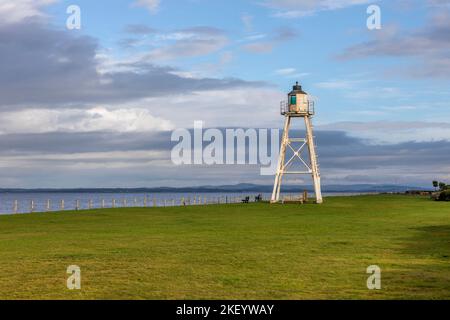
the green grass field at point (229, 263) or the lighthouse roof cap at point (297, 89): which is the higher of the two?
the lighthouse roof cap at point (297, 89)

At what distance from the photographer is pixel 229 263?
21.1 m

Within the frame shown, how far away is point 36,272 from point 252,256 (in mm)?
7878

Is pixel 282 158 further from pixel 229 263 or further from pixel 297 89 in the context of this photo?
pixel 229 263

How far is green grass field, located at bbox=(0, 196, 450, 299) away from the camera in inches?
635

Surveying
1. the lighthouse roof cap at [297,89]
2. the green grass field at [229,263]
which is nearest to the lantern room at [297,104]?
the lighthouse roof cap at [297,89]

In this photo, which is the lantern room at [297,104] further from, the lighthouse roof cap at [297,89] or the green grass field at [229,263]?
the green grass field at [229,263]

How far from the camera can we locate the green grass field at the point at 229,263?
52.9ft

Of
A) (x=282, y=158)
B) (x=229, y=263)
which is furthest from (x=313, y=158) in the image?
(x=229, y=263)

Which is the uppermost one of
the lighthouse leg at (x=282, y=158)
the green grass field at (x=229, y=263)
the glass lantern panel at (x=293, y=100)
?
the glass lantern panel at (x=293, y=100)

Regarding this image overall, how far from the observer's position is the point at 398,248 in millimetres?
25641

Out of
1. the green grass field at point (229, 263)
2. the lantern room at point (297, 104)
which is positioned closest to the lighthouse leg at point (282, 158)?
the lantern room at point (297, 104)

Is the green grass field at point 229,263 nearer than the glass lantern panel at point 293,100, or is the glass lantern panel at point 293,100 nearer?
the green grass field at point 229,263
